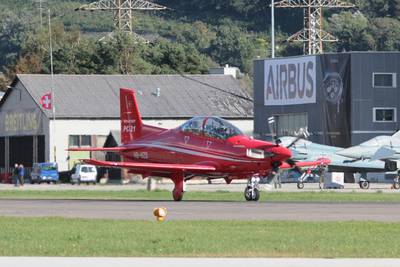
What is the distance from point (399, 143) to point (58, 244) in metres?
53.6

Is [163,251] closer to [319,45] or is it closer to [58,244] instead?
[58,244]

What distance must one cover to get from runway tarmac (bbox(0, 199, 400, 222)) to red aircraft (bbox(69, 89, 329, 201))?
8.12 feet

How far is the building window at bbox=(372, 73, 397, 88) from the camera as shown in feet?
293

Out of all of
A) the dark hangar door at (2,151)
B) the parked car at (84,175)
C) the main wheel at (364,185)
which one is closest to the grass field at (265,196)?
the main wheel at (364,185)

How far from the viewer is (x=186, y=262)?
20.2 m

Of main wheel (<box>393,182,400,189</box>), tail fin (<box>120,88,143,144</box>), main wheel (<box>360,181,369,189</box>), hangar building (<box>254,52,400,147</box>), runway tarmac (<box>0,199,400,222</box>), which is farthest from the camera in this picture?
hangar building (<box>254,52,400,147</box>)

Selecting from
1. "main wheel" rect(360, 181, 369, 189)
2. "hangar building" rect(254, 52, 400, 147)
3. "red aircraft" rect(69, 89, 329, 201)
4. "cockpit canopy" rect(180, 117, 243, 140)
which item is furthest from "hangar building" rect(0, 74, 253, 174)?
"cockpit canopy" rect(180, 117, 243, 140)

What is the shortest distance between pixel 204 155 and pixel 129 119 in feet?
19.9

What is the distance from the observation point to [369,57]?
Answer: 89.7 meters

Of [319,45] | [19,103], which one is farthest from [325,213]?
[319,45]

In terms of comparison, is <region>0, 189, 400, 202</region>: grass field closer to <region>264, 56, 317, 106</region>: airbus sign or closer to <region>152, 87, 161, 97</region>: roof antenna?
<region>264, 56, 317, 106</region>: airbus sign

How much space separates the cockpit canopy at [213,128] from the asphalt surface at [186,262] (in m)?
24.1

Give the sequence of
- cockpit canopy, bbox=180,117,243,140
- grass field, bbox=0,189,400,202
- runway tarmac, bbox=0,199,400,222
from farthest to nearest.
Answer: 1. grass field, bbox=0,189,400,202
2. cockpit canopy, bbox=180,117,243,140
3. runway tarmac, bbox=0,199,400,222

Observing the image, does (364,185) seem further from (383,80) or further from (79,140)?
(79,140)
